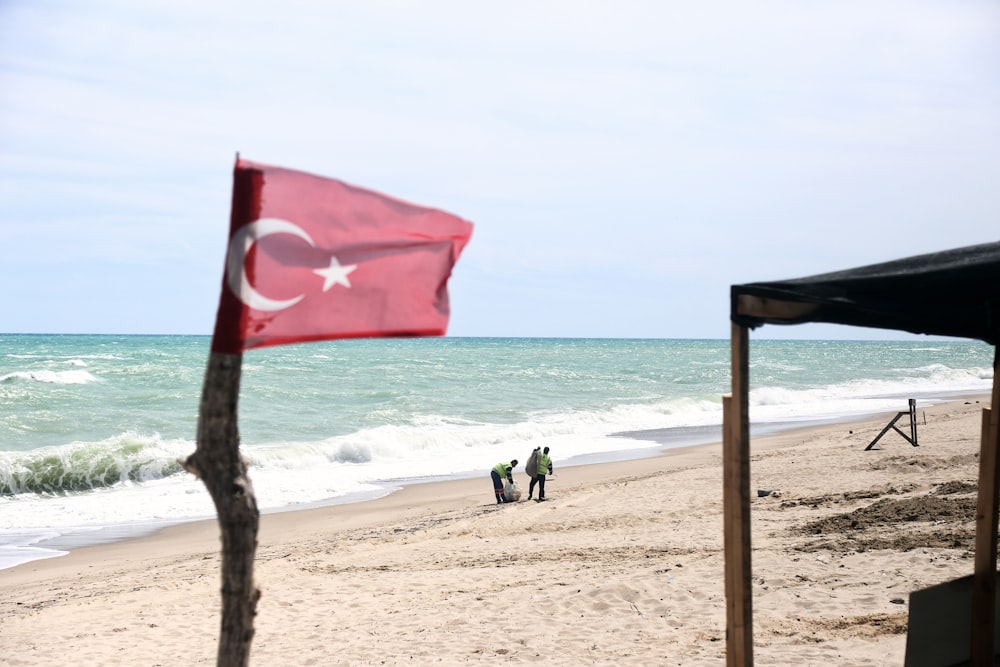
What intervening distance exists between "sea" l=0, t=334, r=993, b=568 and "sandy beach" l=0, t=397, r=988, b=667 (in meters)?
3.48

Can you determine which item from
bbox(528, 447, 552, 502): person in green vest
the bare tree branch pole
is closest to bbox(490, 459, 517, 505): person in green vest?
bbox(528, 447, 552, 502): person in green vest

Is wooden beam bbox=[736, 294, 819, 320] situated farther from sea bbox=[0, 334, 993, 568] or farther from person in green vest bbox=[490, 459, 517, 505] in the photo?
sea bbox=[0, 334, 993, 568]

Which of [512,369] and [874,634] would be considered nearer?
[874,634]

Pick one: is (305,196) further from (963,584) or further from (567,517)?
(567,517)

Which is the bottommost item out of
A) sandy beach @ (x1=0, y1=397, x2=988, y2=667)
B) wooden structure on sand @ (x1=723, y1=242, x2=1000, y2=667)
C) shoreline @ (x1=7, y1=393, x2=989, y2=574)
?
shoreline @ (x1=7, y1=393, x2=989, y2=574)

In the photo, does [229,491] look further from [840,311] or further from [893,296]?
[893,296]

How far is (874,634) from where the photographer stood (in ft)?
22.9

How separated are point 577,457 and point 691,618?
640 inches

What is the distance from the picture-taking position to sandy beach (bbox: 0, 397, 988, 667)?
7.52 m

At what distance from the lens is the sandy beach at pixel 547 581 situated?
7.52 metres

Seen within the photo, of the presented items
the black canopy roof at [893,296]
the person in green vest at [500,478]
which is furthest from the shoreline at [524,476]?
the black canopy roof at [893,296]

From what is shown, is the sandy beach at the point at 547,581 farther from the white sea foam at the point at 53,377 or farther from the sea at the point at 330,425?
the white sea foam at the point at 53,377

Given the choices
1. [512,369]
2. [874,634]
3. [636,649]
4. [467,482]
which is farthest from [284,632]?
[512,369]

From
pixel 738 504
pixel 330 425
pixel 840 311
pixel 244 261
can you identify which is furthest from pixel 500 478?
pixel 330 425
